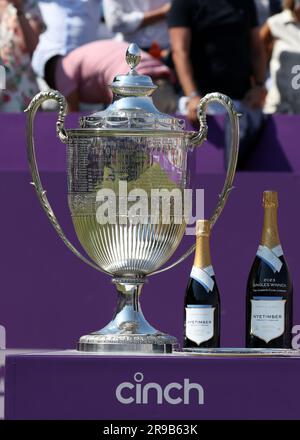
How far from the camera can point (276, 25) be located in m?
4.51

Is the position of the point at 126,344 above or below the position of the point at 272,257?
below

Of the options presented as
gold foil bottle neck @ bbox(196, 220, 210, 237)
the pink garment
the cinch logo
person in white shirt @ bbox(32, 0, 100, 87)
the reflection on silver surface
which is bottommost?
the cinch logo

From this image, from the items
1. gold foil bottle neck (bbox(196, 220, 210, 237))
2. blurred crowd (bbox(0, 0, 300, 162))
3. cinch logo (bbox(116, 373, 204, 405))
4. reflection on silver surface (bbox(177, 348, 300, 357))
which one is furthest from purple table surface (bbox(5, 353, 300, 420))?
blurred crowd (bbox(0, 0, 300, 162))

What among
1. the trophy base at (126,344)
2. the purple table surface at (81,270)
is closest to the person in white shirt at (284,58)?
the purple table surface at (81,270)

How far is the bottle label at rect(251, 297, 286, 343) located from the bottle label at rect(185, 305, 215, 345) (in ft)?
0.25

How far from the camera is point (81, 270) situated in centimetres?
322

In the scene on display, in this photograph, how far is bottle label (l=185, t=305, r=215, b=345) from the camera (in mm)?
2449

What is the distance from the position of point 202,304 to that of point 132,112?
1.25 ft

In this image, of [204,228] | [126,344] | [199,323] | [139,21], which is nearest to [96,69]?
[139,21]

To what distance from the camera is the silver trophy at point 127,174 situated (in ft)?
7.82

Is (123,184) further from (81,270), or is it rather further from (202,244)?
(81,270)

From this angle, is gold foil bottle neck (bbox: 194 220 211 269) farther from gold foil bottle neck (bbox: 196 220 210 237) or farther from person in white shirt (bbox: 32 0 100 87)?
person in white shirt (bbox: 32 0 100 87)

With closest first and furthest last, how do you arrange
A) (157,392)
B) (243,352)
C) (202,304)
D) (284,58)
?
(157,392)
(243,352)
(202,304)
(284,58)

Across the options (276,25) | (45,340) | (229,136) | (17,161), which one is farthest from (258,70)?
(45,340)
